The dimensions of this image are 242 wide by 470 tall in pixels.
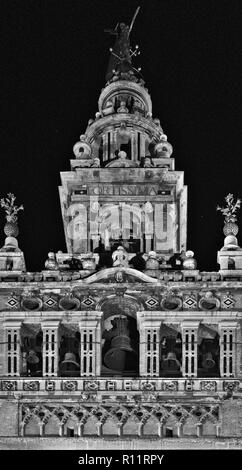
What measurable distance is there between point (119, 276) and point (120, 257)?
2.58ft

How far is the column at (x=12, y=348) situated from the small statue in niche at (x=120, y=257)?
3654mm

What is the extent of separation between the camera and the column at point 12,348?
79.9m

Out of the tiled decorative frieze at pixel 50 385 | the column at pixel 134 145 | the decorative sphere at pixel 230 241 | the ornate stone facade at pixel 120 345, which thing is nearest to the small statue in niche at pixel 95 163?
the column at pixel 134 145

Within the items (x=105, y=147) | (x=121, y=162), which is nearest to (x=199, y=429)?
(x=121, y=162)

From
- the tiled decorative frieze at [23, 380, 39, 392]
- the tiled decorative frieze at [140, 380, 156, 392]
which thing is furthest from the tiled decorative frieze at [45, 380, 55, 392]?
the tiled decorative frieze at [140, 380, 156, 392]

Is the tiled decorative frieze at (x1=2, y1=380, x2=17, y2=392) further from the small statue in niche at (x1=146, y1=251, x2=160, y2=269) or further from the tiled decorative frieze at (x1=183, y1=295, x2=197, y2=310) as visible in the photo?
the small statue in niche at (x1=146, y1=251, x2=160, y2=269)

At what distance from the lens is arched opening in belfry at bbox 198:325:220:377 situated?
3159 inches

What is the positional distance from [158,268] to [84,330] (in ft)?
11.8

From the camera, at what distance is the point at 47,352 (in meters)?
80.3

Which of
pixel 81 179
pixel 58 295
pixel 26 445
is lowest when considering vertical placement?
pixel 26 445

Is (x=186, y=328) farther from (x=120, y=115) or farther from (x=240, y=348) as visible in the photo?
(x=120, y=115)

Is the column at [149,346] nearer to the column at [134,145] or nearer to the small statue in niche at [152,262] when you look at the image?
the small statue in niche at [152,262]

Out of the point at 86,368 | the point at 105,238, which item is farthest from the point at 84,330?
the point at 105,238

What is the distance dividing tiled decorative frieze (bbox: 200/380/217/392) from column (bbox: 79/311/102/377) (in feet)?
9.72
